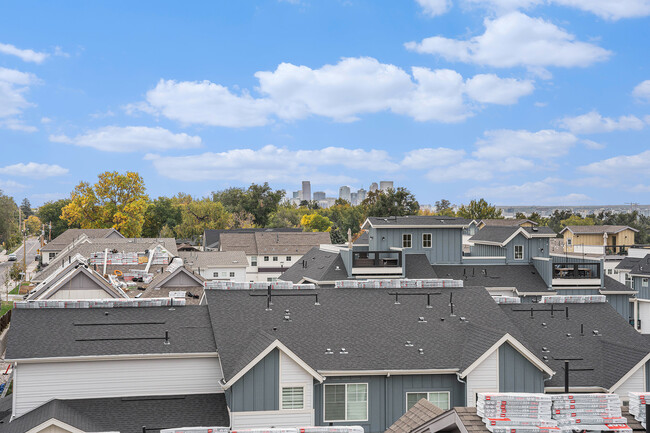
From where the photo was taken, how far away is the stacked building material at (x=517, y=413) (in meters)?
7.27

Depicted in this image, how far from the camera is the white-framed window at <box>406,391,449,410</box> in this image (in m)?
16.6

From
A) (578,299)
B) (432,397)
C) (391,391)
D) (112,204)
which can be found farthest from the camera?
(112,204)

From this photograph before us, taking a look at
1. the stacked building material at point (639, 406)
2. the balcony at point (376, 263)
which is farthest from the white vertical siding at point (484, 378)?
the balcony at point (376, 263)

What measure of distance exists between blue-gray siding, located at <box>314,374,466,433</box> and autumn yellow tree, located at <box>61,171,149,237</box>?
241ft

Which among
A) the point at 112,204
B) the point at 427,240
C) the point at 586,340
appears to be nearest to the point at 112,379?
the point at 586,340

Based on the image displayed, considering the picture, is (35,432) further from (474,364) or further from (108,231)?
(108,231)

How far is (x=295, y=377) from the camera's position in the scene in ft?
51.0

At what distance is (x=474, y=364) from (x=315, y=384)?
441 centimetres

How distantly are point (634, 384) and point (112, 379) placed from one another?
14.9 m

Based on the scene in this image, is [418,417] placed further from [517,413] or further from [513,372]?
[513,372]

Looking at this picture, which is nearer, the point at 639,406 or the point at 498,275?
the point at 639,406

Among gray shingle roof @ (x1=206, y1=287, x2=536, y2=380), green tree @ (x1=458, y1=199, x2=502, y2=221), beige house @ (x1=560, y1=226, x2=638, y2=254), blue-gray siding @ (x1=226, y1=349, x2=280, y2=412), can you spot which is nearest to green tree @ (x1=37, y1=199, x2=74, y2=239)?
green tree @ (x1=458, y1=199, x2=502, y2=221)

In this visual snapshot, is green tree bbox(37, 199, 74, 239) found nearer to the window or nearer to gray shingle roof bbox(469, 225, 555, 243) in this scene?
gray shingle roof bbox(469, 225, 555, 243)

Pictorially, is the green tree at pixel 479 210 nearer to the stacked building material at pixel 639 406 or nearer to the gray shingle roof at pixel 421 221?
the gray shingle roof at pixel 421 221
